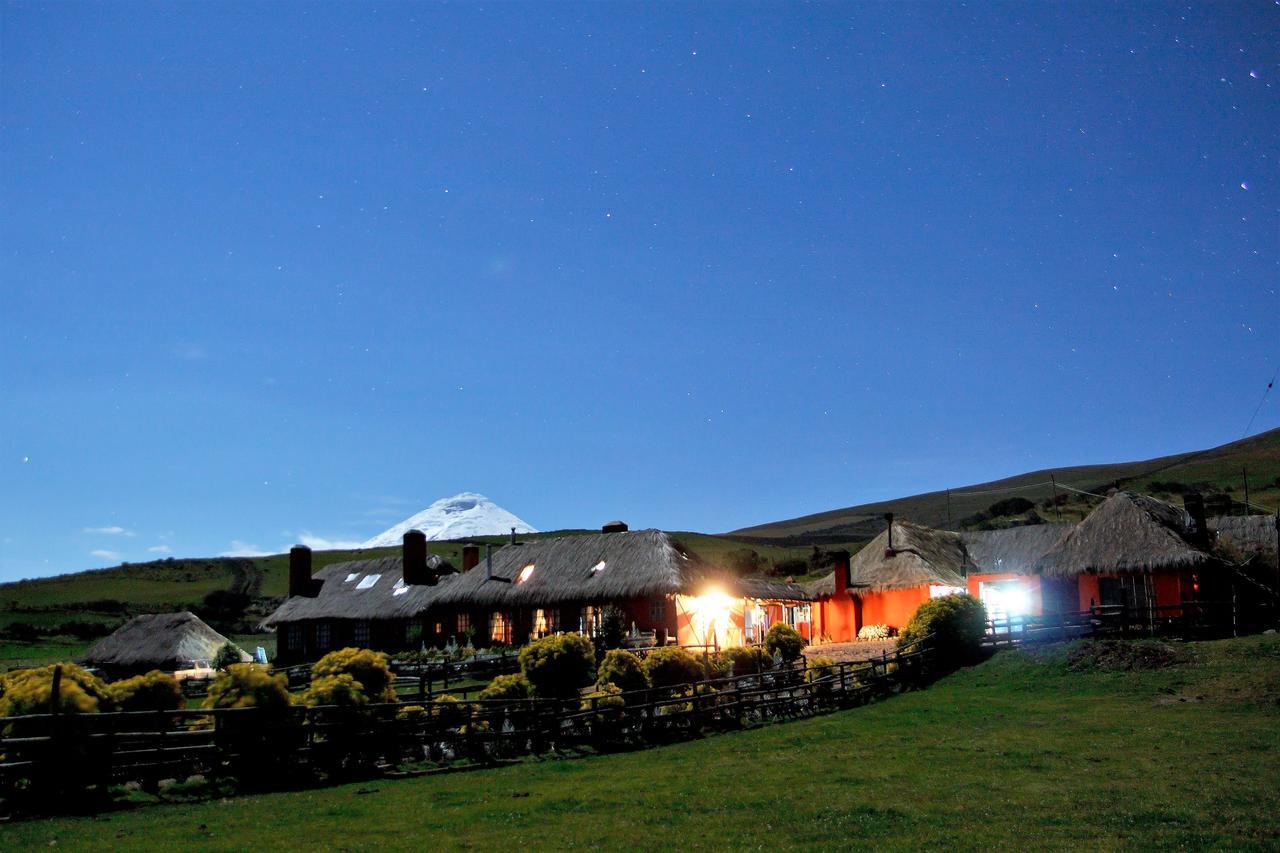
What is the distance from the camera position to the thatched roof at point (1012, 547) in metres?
51.7

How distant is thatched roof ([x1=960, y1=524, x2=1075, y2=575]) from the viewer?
5166 cm

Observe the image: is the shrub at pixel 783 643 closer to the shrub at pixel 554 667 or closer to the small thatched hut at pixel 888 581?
the shrub at pixel 554 667

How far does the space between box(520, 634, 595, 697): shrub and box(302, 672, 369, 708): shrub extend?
29.2 feet

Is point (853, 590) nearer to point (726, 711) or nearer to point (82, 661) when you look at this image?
point (726, 711)

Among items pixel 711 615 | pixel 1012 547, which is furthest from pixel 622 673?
pixel 1012 547

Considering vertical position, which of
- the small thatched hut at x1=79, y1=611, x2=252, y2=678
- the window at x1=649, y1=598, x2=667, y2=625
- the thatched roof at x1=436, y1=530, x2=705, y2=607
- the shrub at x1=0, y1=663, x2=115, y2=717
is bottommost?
the small thatched hut at x1=79, y1=611, x2=252, y2=678

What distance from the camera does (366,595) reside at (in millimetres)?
56062

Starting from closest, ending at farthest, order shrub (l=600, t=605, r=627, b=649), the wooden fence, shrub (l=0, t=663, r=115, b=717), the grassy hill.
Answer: the wooden fence, shrub (l=0, t=663, r=115, b=717), shrub (l=600, t=605, r=627, b=649), the grassy hill

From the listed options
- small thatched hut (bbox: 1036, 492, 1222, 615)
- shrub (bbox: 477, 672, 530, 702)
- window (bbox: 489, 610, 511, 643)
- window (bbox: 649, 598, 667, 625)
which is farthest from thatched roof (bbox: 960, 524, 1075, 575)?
shrub (bbox: 477, 672, 530, 702)

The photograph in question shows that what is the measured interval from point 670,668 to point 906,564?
23.0 metres

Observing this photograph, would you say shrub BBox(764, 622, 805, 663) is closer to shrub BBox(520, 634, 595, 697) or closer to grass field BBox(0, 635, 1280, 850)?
shrub BBox(520, 634, 595, 697)

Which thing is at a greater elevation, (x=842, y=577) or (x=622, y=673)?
(x=842, y=577)

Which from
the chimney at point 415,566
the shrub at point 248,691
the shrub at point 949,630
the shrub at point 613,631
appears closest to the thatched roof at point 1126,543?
the shrub at point 949,630

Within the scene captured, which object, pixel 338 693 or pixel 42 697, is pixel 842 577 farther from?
pixel 42 697
